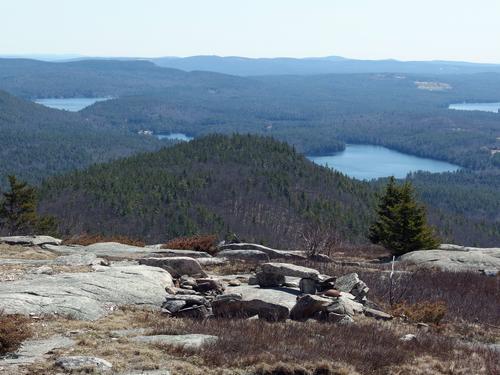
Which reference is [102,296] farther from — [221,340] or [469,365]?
[469,365]

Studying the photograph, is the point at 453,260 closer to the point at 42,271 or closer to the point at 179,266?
the point at 179,266

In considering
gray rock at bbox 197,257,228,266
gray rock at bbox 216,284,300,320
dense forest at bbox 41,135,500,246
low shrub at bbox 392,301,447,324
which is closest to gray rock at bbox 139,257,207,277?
gray rock at bbox 197,257,228,266

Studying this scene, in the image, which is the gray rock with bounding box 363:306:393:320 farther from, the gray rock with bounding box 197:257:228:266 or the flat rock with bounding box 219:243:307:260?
the flat rock with bounding box 219:243:307:260

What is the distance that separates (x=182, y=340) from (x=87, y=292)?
5375mm

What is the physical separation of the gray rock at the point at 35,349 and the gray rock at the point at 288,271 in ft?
28.0

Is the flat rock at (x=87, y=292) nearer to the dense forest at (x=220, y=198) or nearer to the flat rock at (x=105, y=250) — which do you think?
the flat rock at (x=105, y=250)

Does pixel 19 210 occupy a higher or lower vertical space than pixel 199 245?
lower

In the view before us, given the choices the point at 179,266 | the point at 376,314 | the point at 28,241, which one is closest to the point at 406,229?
the point at 179,266

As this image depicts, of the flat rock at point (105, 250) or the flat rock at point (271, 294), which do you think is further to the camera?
the flat rock at point (105, 250)

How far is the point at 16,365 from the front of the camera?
12242mm

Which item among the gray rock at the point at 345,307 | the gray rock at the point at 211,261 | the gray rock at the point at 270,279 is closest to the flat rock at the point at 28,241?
the gray rock at the point at 211,261

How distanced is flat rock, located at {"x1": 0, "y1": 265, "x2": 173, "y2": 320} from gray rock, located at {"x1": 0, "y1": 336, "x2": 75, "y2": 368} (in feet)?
7.16

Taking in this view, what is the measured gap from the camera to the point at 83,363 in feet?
40.4

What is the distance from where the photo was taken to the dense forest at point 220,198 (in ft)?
426
